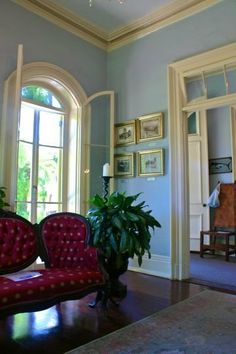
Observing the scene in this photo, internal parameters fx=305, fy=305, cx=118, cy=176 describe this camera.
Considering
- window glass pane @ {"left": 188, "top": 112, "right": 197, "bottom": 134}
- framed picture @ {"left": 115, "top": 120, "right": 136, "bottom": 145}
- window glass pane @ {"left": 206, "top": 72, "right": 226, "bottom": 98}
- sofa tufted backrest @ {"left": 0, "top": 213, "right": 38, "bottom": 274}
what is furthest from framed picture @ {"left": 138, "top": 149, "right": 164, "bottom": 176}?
window glass pane @ {"left": 188, "top": 112, "right": 197, "bottom": 134}

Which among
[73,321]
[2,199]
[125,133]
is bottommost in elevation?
[73,321]

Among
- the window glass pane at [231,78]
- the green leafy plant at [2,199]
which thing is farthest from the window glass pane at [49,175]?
the window glass pane at [231,78]

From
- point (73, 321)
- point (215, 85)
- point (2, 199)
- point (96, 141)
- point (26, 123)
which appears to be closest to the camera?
point (73, 321)

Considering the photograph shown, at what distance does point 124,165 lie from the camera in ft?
16.4

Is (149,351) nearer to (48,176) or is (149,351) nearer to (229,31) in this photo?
(48,176)

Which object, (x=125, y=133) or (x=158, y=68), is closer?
(x=158, y=68)

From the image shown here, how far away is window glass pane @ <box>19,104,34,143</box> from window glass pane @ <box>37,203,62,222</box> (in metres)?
0.98

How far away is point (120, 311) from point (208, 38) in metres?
3.64

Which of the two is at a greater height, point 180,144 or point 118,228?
point 180,144

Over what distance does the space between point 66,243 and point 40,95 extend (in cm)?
259

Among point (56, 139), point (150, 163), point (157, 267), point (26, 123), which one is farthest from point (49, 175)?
point (157, 267)

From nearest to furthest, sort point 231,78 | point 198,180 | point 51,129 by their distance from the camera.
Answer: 1. point 231,78
2. point 51,129
3. point 198,180

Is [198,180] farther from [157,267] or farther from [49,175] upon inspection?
[49,175]

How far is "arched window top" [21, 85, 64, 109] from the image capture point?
4.48 m
